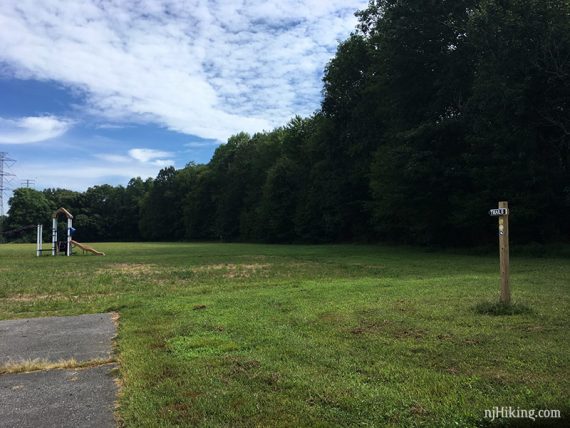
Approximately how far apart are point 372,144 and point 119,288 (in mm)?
29626

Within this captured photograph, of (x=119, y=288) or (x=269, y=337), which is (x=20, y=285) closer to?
(x=119, y=288)

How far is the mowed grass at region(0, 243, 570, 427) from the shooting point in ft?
13.3

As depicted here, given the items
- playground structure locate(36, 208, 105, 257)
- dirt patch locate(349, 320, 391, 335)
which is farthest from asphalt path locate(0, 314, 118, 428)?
playground structure locate(36, 208, 105, 257)

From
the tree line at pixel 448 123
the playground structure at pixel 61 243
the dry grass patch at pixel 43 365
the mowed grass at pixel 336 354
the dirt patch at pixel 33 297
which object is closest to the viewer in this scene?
the mowed grass at pixel 336 354

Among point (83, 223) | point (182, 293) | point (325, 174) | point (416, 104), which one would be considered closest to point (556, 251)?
point (416, 104)

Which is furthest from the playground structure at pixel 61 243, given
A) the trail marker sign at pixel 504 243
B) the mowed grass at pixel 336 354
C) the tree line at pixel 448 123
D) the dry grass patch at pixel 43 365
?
the trail marker sign at pixel 504 243

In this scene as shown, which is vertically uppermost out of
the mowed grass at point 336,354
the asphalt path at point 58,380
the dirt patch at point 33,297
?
the mowed grass at point 336,354

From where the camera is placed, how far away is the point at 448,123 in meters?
26.2

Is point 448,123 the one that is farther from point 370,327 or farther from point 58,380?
point 58,380

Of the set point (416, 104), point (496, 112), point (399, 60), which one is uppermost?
point (399, 60)

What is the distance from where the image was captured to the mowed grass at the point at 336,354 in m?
4.04

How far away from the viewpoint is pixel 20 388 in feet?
16.5

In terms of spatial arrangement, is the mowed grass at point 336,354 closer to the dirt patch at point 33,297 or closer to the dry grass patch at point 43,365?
the dirt patch at point 33,297

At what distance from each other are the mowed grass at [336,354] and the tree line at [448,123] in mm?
13424
